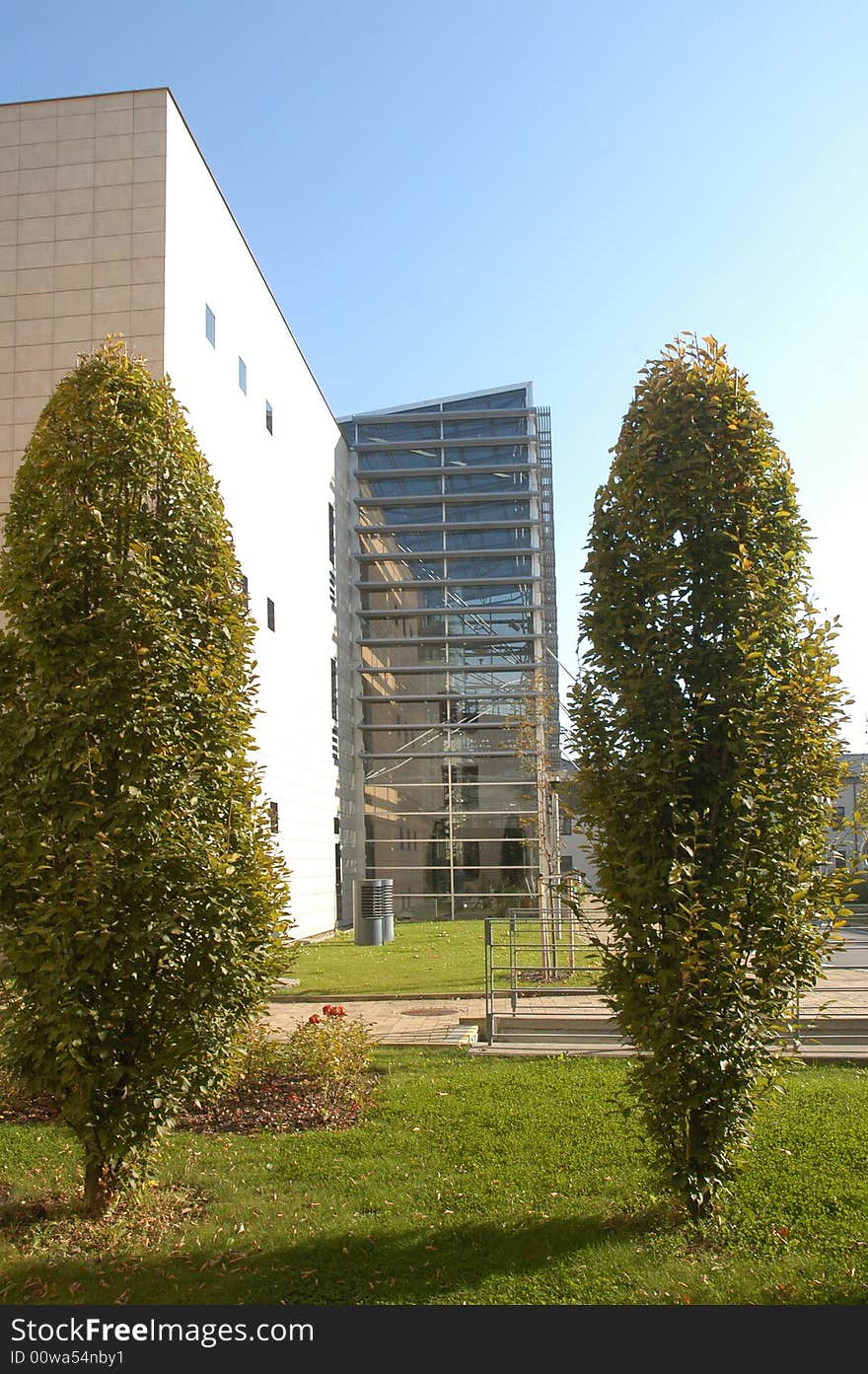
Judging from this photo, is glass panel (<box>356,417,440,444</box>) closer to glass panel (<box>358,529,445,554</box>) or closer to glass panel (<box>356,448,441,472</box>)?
Answer: glass panel (<box>356,448,441,472</box>)

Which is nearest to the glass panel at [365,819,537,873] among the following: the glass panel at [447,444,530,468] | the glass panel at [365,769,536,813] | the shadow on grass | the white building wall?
the glass panel at [365,769,536,813]

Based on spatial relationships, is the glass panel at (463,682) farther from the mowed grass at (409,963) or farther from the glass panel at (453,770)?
the mowed grass at (409,963)

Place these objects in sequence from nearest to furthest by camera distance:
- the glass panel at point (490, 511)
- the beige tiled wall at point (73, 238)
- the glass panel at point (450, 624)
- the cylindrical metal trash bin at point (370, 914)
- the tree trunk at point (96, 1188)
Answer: the tree trunk at point (96, 1188) < the beige tiled wall at point (73, 238) < the cylindrical metal trash bin at point (370, 914) < the glass panel at point (450, 624) < the glass panel at point (490, 511)

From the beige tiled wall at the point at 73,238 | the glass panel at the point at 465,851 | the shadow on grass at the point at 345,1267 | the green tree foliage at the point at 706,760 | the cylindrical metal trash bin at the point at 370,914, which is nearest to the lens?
the shadow on grass at the point at 345,1267

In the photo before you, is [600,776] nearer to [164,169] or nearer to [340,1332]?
[340,1332]

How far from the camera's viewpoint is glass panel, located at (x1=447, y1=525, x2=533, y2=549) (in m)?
35.5

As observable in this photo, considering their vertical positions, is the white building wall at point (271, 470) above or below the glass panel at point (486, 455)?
below

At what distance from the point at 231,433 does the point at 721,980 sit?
64.1 feet

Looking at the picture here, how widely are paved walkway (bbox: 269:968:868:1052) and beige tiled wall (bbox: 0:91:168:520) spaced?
424 inches

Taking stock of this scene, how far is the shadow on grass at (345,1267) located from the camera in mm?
5074

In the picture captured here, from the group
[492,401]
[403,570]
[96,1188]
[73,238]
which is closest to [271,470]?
[73,238]

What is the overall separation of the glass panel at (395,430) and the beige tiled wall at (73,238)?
1813 centimetres

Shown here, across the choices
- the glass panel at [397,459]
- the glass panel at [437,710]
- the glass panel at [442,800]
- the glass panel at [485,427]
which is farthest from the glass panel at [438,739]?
the glass panel at [485,427]

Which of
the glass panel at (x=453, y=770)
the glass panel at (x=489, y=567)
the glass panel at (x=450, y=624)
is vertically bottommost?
the glass panel at (x=453, y=770)
